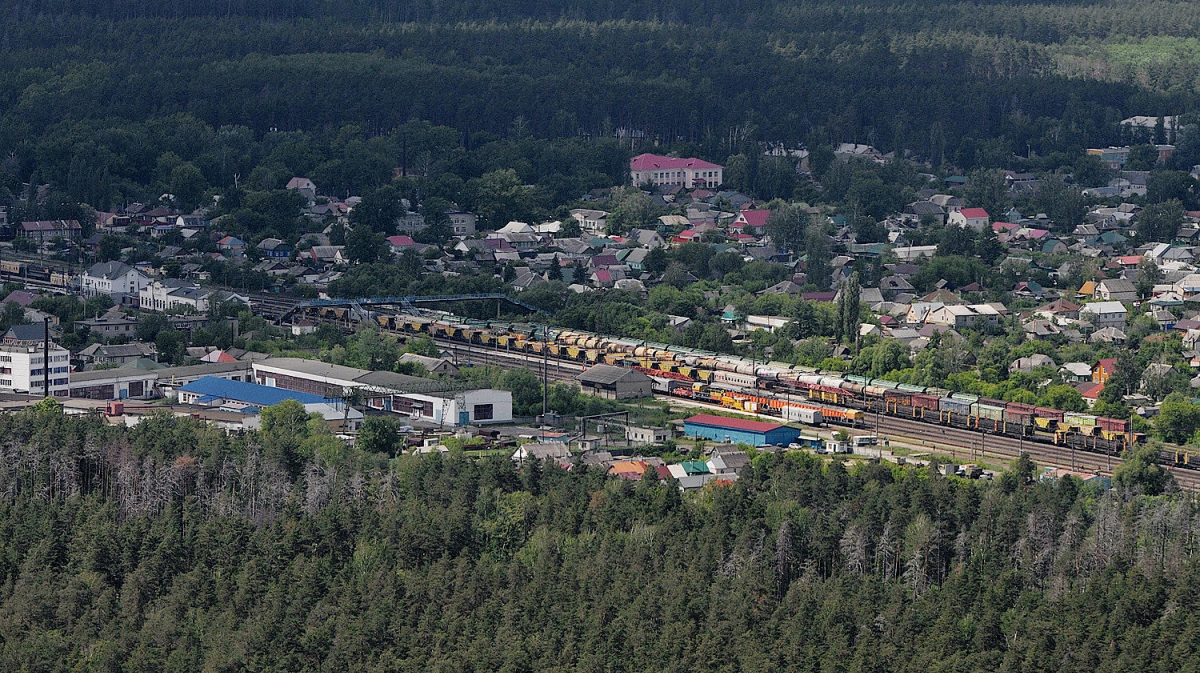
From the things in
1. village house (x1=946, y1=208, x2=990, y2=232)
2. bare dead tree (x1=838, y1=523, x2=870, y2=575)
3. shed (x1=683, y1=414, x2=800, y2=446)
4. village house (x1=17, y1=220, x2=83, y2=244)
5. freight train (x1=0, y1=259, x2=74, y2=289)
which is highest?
bare dead tree (x1=838, y1=523, x2=870, y2=575)

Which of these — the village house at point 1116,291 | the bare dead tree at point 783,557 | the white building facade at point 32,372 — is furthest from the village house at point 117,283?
the bare dead tree at point 783,557

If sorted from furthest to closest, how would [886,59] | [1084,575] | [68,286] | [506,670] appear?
[886,59]
[68,286]
[1084,575]
[506,670]

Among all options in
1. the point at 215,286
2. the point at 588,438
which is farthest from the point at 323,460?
the point at 215,286

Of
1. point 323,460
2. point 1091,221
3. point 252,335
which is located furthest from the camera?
point 1091,221

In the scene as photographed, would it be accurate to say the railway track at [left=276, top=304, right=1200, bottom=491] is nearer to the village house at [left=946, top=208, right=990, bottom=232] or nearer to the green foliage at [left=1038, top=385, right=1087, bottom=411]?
the green foliage at [left=1038, top=385, right=1087, bottom=411]

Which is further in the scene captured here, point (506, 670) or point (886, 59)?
point (886, 59)

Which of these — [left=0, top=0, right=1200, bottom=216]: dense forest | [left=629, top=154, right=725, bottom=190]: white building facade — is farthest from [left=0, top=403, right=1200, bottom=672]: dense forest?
[left=629, top=154, right=725, bottom=190]: white building facade

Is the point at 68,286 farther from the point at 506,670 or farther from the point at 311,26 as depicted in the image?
the point at 311,26
